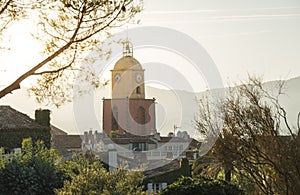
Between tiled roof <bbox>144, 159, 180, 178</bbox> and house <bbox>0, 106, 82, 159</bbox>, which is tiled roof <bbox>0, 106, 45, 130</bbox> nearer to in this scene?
house <bbox>0, 106, 82, 159</bbox>

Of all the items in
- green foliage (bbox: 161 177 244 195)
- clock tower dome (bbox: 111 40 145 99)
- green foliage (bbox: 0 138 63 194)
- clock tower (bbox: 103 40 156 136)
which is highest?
clock tower dome (bbox: 111 40 145 99)

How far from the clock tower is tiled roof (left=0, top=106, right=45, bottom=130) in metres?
39.1

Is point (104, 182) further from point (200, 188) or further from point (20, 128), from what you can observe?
point (20, 128)

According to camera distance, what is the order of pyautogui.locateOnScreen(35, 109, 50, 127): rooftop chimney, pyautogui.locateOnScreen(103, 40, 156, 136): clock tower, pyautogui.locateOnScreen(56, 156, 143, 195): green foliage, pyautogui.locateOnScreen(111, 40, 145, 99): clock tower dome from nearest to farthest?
pyautogui.locateOnScreen(56, 156, 143, 195): green foliage → pyautogui.locateOnScreen(35, 109, 50, 127): rooftop chimney → pyautogui.locateOnScreen(111, 40, 145, 99): clock tower dome → pyautogui.locateOnScreen(103, 40, 156, 136): clock tower

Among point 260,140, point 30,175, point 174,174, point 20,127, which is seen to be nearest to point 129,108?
point 20,127

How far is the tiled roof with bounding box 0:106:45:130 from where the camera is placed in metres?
27.7

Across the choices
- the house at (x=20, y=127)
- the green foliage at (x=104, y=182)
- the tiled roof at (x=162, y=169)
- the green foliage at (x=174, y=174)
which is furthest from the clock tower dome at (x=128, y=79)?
the green foliage at (x=104, y=182)

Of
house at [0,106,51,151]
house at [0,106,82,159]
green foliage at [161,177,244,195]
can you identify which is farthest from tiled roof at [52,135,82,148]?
green foliage at [161,177,244,195]

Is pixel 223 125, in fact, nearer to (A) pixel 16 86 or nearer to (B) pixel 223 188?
(B) pixel 223 188

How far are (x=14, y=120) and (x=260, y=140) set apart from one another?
1662 cm

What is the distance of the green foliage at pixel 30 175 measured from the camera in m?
17.7

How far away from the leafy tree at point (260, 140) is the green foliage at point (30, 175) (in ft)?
18.0

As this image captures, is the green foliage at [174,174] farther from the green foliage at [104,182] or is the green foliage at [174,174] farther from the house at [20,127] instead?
the green foliage at [104,182]

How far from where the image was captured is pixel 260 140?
14.4 metres
